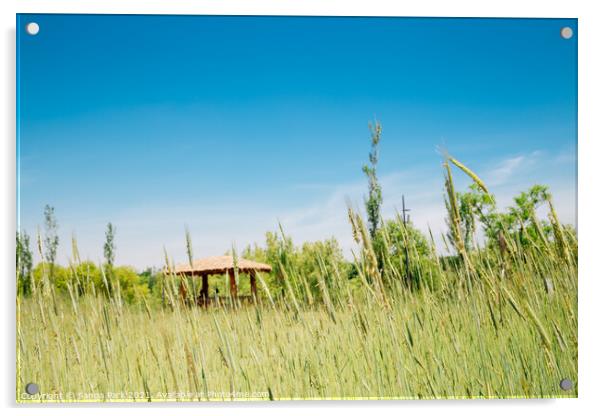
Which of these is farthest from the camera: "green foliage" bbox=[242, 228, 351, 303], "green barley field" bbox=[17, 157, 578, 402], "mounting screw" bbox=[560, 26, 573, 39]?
"mounting screw" bbox=[560, 26, 573, 39]

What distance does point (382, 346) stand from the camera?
311 centimetres

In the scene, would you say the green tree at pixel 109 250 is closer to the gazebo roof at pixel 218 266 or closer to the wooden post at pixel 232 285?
the gazebo roof at pixel 218 266

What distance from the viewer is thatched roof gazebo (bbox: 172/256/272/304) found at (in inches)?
126

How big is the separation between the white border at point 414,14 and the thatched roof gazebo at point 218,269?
0.62m

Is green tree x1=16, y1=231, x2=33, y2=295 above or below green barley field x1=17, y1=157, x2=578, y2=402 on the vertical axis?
above

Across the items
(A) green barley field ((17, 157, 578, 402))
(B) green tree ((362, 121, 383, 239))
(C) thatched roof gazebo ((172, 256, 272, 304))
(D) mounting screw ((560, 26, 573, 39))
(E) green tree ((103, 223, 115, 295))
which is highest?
(D) mounting screw ((560, 26, 573, 39))

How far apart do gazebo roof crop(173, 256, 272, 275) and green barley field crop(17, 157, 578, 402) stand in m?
0.06

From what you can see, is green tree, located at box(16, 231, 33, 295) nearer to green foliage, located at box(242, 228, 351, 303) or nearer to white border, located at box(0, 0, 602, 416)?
white border, located at box(0, 0, 602, 416)

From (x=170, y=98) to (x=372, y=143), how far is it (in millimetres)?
1195

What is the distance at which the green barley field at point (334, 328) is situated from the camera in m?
3.09

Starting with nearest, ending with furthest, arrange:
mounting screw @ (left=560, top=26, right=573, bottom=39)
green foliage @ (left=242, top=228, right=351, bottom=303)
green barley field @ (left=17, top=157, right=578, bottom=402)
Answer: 1. green barley field @ (left=17, top=157, right=578, bottom=402)
2. green foliage @ (left=242, top=228, right=351, bottom=303)
3. mounting screw @ (left=560, top=26, right=573, bottom=39)

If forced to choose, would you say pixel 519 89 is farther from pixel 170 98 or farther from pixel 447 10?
pixel 170 98

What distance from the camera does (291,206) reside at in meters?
3.33

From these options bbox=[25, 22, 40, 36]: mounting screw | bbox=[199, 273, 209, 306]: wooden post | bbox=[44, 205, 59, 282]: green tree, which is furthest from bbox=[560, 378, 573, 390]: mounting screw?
bbox=[25, 22, 40, 36]: mounting screw
